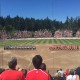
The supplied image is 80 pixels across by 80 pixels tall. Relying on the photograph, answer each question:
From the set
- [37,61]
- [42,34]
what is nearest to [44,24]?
[42,34]

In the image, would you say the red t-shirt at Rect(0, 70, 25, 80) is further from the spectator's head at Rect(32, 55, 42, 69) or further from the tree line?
the tree line

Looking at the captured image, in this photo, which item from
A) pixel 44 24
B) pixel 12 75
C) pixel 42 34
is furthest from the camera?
pixel 44 24

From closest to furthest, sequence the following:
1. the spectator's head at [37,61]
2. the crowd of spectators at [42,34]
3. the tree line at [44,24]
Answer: the spectator's head at [37,61] < the crowd of spectators at [42,34] < the tree line at [44,24]

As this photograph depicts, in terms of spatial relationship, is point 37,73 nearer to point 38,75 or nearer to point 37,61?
point 38,75

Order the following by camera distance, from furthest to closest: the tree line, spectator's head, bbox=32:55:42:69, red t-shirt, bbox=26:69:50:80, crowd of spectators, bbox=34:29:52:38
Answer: the tree line < crowd of spectators, bbox=34:29:52:38 < spectator's head, bbox=32:55:42:69 < red t-shirt, bbox=26:69:50:80

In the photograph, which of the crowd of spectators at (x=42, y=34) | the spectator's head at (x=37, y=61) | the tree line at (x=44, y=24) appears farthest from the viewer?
the tree line at (x=44, y=24)

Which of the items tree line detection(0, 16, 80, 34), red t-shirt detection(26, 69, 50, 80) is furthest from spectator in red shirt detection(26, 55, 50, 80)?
tree line detection(0, 16, 80, 34)

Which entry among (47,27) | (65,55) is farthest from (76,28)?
(65,55)

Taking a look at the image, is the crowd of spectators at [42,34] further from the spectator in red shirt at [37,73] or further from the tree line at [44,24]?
the spectator in red shirt at [37,73]

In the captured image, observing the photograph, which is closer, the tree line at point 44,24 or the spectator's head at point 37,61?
the spectator's head at point 37,61

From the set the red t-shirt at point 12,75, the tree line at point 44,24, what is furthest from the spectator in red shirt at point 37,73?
the tree line at point 44,24

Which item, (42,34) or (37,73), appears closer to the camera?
(37,73)

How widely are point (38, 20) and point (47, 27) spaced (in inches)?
352

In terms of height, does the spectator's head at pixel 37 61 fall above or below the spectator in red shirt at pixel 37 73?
above
